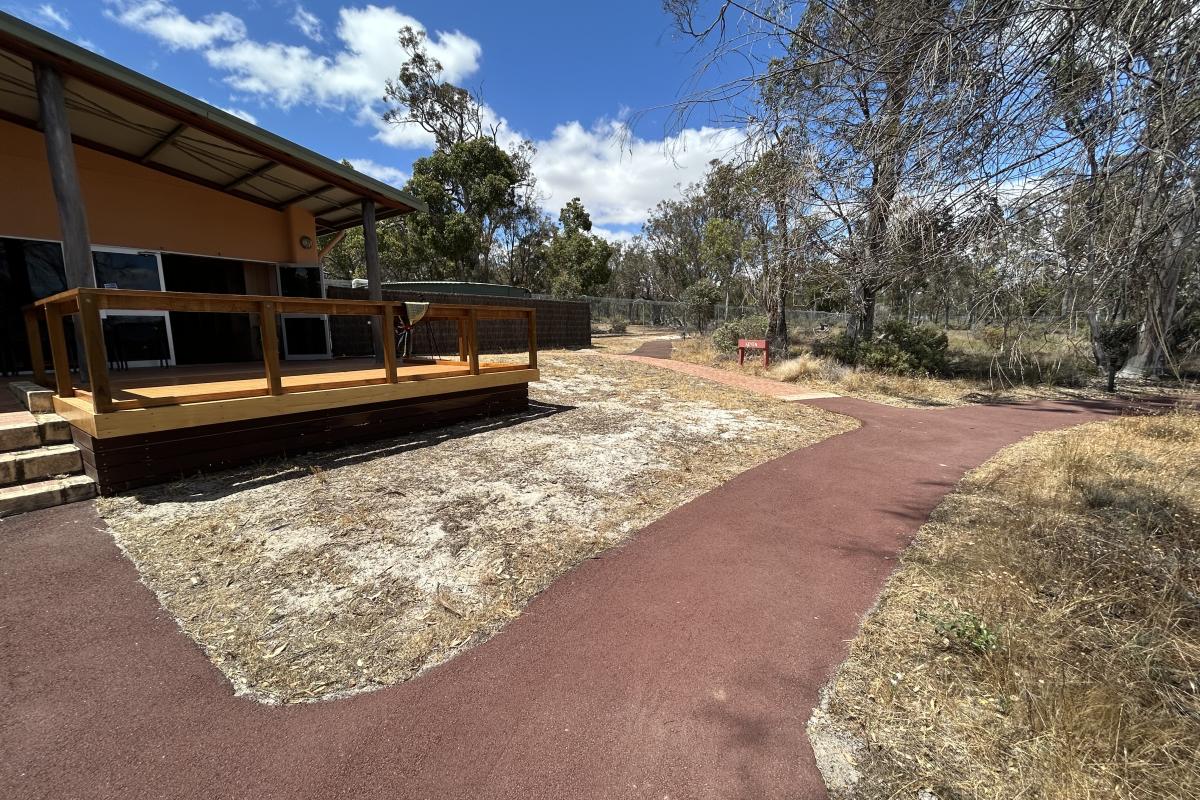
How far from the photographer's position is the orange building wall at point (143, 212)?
21.4ft

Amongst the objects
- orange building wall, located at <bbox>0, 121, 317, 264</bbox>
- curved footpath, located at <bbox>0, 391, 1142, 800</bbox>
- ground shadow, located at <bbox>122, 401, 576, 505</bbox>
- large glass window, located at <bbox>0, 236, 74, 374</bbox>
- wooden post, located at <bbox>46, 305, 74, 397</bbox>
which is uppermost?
orange building wall, located at <bbox>0, 121, 317, 264</bbox>

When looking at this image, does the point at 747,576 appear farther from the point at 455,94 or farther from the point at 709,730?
the point at 455,94

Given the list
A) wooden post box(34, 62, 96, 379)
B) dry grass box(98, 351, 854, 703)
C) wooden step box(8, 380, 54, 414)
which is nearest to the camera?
dry grass box(98, 351, 854, 703)

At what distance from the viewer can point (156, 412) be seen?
12.9ft

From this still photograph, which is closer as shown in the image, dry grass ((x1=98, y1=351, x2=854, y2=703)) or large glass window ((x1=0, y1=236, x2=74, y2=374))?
dry grass ((x1=98, y1=351, x2=854, y2=703))

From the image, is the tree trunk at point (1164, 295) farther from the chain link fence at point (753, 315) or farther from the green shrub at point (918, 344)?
the green shrub at point (918, 344)

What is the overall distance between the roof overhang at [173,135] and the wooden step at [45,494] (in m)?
3.87

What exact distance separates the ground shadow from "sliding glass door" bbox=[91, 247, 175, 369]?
4.91 m

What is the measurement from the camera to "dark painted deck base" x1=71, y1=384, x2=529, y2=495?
387 cm

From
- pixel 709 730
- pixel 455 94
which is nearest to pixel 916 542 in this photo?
pixel 709 730

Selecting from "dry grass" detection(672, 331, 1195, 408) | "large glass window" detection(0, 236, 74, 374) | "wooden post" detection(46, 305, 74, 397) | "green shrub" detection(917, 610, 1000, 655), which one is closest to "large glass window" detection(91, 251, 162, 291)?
"large glass window" detection(0, 236, 74, 374)

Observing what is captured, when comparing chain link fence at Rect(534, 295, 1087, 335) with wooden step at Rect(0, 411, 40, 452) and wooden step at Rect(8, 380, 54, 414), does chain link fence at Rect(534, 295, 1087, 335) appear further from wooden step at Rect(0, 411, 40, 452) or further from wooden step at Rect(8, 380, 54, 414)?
wooden step at Rect(8, 380, 54, 414)

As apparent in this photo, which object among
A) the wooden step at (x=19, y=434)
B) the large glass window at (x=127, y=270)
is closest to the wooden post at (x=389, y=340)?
the wooden step at (x=19, y=434)

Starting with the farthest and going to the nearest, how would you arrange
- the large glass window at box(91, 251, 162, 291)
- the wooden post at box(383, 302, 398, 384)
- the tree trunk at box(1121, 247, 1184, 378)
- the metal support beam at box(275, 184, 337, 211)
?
1. the metal support beam at box(275, 184, 337, 211)
2. the large glass window at box(91, 251, 162, 291)
3. the wooden post at box(383, 302, 398, 384)
4. the tree trunk at box(1121, 247, 1184, 378)
